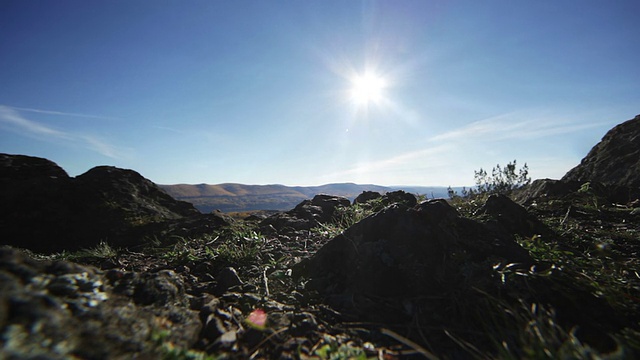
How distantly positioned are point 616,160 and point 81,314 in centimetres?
1349

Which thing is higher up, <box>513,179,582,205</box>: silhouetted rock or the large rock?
the large rock

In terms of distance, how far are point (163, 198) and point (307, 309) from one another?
358 inches

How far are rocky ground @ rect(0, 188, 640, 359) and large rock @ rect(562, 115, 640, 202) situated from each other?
6212 millimetres

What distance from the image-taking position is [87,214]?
25.5ft

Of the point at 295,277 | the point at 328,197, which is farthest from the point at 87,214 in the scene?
the point at 295,277

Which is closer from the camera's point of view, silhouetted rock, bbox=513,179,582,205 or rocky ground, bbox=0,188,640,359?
rocky ground, bbox=0,188,640,359

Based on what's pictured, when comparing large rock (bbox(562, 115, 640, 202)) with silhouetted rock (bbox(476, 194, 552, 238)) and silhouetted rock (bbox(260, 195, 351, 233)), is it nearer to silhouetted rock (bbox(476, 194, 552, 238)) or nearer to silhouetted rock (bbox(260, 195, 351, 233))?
silhouetted rock (bbox(476, 194, 552, 238))

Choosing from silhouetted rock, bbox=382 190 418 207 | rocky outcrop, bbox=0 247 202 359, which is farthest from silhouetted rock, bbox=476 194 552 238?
rocky outcrop, bbox=0 247 202 359

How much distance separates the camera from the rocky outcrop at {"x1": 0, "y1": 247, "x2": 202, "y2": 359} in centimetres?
122

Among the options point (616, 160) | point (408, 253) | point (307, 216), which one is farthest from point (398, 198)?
point (616, 160)

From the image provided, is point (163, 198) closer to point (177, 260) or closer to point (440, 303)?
point (177, 260)

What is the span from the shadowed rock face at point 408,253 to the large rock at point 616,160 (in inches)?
271

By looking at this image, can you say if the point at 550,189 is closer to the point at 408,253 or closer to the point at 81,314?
the point at 408,253

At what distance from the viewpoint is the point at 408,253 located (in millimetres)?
2941
